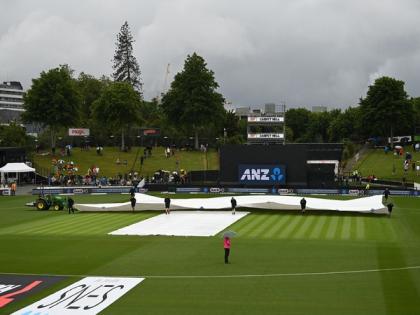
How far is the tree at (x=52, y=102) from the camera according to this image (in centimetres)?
10762

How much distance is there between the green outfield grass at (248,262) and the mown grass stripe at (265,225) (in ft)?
0.25

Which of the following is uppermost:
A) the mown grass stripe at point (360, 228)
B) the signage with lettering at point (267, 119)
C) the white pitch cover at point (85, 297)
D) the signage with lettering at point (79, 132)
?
the signage with lettering at point (79, 132)

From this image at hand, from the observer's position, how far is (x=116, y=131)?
124 metres

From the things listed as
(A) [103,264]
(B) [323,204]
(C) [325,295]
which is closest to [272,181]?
(B) [323,204]

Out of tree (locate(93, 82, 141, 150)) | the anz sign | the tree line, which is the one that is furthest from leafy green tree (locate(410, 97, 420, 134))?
the anz sign

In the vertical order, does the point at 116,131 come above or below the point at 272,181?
above

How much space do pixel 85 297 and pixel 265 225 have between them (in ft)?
77.5

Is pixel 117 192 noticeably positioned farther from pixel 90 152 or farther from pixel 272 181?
pixel 90 152

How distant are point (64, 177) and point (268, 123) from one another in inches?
1232

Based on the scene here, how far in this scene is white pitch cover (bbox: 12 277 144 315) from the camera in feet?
69.6

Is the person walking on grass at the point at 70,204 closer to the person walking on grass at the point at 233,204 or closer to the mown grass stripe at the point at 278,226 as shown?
the person walking on grass at the point at 233,204

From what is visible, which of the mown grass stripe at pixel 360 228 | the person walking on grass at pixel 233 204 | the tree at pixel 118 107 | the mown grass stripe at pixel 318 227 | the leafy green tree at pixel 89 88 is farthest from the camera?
the leafy green tree at pixel 89 88

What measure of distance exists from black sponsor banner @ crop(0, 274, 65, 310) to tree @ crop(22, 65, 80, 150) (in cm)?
8273

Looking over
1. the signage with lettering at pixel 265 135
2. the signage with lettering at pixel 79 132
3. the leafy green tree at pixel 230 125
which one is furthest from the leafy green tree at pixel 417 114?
the signage with lettering at pixel 79 132
